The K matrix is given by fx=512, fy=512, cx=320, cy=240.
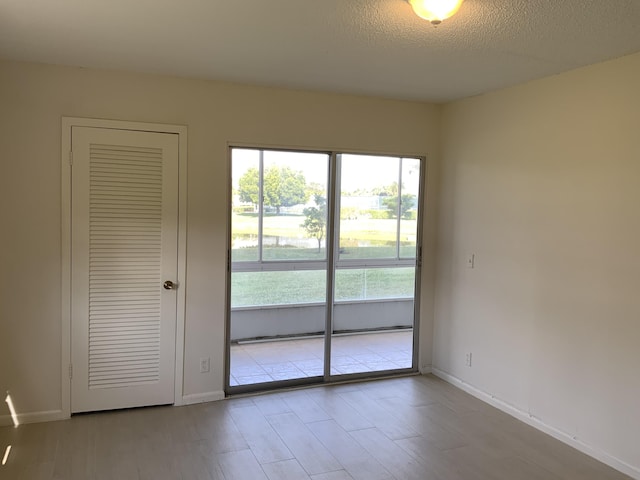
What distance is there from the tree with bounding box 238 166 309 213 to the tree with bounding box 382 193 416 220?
80 cm

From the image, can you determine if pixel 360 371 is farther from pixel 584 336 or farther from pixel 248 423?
pixel 584 336

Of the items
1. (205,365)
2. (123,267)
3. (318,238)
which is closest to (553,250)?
(318,238)

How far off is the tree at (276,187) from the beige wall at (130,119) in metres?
0.21

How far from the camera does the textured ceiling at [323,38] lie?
2.39 metres

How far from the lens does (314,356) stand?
461 cm

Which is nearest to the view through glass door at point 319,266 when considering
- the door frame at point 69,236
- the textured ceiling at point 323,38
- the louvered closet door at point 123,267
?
the door frame at point 69,236

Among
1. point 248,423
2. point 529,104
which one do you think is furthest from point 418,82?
point 248,423

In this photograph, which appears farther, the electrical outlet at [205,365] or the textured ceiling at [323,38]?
the electrical outlet at [205,365]

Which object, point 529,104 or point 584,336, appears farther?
point 529,104

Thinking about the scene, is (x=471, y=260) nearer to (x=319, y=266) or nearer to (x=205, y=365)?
(x=319, y=266)

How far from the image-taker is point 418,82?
3.79 m

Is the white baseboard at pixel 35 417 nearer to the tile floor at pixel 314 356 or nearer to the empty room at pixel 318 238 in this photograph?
the empty room at pixel 318 238

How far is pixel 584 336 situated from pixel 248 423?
7.62ft

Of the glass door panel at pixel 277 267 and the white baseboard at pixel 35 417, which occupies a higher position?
the glass door panel at pixel 277 267
